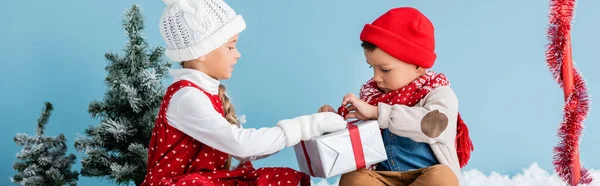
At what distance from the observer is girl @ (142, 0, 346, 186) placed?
7.29ft

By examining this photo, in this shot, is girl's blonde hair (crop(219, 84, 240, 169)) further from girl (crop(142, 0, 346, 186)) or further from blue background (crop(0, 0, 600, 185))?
blue background (crop(0, 0, 600, 185))

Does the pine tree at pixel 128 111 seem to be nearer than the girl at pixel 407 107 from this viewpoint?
No

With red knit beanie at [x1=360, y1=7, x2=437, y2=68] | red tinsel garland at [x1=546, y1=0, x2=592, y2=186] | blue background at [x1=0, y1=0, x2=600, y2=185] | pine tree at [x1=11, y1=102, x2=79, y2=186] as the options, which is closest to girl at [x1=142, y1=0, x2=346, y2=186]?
red knit beanie at [x1=360, y1=7, x2=437, y2=68]

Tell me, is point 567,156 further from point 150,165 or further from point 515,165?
point 515,165

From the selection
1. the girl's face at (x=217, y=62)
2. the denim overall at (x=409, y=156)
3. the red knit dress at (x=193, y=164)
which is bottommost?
the red knit dress at (x=193, y=164)

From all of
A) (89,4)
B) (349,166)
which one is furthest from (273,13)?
(349,166)

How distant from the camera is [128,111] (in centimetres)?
297

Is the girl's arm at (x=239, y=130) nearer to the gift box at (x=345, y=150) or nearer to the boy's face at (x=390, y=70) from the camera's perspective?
the gift box at (x=345, y=150)

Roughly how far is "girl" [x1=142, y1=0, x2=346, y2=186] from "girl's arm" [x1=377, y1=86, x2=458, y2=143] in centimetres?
15

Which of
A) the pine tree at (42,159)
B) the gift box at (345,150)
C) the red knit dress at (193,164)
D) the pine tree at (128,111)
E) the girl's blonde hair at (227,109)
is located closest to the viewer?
the gift box at (345,150)

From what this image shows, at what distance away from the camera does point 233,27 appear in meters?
2.37

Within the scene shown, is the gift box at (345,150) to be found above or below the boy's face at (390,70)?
below

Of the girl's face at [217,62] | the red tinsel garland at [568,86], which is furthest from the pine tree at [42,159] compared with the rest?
the red tinsel garland at [568,86]

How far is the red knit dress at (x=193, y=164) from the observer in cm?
229
